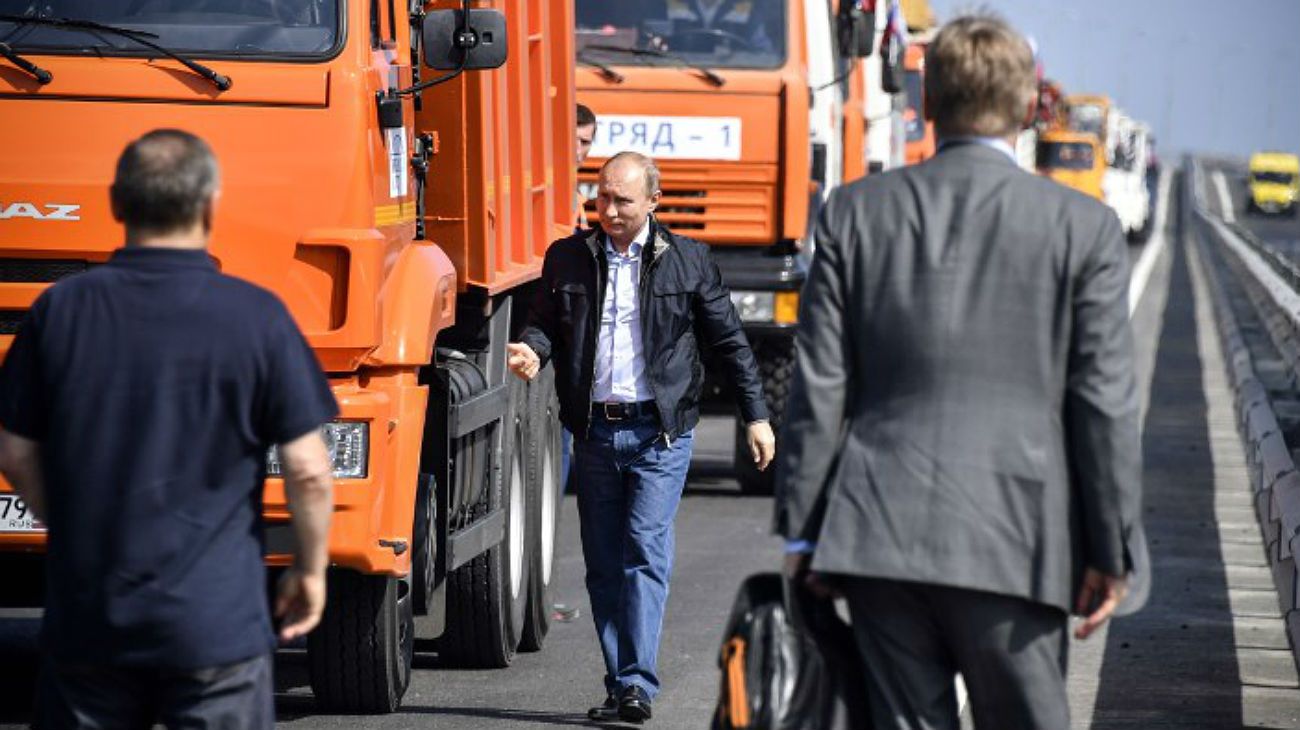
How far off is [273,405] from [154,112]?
10.7ft

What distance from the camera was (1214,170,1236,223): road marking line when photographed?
101100mm

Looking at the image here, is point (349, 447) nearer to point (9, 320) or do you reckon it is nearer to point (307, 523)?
point (9, 320)

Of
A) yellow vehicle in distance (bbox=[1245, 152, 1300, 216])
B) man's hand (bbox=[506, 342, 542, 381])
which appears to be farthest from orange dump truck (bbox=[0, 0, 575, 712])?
yellow vehicle in distance (bbox=[1245, 152, 1300, 216])

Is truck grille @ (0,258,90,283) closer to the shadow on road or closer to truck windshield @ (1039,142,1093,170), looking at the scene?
the shadow on road

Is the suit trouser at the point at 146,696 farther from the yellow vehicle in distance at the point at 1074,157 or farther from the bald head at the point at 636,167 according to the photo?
the yellow vehicle in distance at the point at 1074,157

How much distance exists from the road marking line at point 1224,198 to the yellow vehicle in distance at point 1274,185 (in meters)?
1.15

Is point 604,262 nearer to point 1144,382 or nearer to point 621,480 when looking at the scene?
point 621,480

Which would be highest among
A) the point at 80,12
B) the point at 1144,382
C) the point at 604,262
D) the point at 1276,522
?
the point at 80,12

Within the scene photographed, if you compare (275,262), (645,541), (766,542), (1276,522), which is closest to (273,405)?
Result: (275,262)

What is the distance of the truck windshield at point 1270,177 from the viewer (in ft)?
356

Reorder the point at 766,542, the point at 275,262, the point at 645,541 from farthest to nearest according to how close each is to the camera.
Answer: the point at 766,542, the point at 645,541, the point at 275,262

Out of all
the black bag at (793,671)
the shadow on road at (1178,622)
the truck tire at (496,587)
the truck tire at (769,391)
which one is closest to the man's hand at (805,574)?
the black bag at (793,671)

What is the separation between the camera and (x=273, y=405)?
4762mm

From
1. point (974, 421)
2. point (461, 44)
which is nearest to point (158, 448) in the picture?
point (974, 421)
